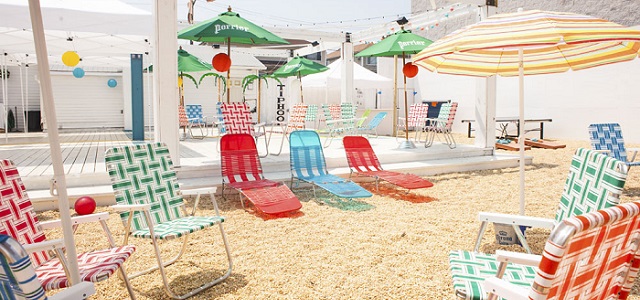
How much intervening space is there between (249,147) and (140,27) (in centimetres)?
299

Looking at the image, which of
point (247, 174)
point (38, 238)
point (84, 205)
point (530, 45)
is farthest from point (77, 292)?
point (247, 174)

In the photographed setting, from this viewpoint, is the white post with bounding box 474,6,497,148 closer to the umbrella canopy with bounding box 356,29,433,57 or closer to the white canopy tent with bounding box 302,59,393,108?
the umbrella canopy with bounding box 356,29,433,57

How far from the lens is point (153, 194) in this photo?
135 inches

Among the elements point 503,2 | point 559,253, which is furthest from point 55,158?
point 503,2

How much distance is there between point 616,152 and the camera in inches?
246

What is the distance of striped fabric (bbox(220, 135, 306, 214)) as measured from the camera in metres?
5.07

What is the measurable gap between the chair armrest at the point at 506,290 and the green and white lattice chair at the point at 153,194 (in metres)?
2.01

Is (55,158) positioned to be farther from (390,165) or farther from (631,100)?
(631,100)

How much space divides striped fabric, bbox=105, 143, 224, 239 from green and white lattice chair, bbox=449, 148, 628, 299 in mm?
1735

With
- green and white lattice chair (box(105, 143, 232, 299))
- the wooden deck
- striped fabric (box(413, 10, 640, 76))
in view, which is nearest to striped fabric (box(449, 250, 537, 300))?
striped fabric (box(413, 10, 640, 76))

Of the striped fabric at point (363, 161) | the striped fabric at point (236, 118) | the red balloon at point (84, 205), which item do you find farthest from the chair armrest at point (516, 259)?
the striped fabric at point (236, 118)

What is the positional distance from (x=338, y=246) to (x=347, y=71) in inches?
404

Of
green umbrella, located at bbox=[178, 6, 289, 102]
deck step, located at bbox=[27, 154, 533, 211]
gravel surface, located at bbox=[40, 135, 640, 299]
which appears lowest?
gravel surface, located at bbox=[40, 135, 640, 299]

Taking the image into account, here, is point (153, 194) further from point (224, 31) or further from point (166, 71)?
point (224, 31)
